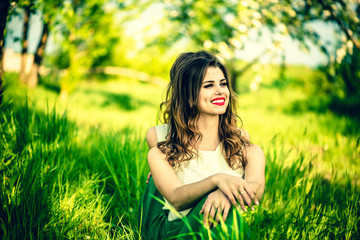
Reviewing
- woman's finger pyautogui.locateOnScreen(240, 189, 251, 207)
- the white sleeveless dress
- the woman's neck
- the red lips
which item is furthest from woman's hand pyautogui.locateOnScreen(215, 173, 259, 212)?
the red lips

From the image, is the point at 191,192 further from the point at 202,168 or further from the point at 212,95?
the point at 212,95

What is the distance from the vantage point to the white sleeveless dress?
4.94 feet

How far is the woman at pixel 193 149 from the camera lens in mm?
1376

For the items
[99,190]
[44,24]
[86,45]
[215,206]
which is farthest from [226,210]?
[86,45]

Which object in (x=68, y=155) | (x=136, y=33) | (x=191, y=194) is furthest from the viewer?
(x=136, y=33)

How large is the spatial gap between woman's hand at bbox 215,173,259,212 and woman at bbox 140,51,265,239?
3.4 inches

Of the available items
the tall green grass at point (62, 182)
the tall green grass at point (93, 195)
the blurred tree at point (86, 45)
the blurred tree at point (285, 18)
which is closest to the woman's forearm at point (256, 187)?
the tall green grass at point (93, 195)

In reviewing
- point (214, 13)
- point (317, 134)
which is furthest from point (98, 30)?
point (317, 134)

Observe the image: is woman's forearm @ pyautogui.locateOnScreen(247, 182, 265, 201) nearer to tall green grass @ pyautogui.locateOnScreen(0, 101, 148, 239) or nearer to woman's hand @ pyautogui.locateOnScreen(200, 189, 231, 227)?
woman's hand @ pyautogui.locateOnScreen(200, 189, 231, 227)

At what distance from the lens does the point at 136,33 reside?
5082 millimetres

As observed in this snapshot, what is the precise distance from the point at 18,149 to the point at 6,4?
4.34ft

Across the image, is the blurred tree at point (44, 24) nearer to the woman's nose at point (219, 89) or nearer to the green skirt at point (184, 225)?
the woman's nose at point (219, 89)

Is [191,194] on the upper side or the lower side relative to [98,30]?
lower

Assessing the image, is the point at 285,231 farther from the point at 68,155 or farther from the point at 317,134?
the point at 317,134
